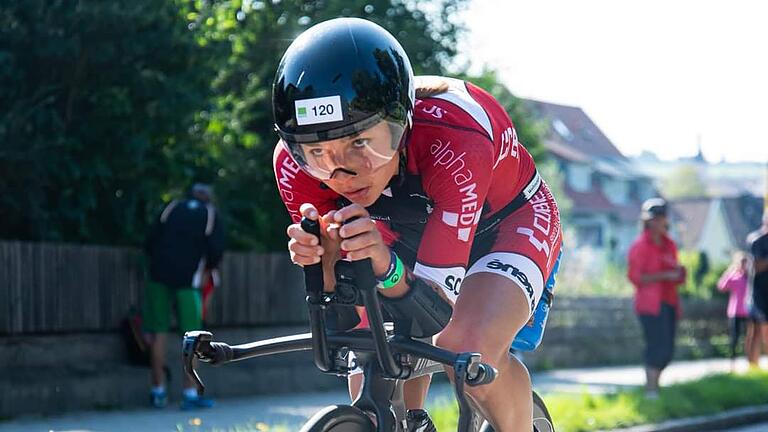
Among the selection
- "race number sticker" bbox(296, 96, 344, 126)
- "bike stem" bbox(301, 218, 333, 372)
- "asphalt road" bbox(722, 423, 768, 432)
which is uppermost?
"race number sticker" bbox(296, 96, 344, 126)

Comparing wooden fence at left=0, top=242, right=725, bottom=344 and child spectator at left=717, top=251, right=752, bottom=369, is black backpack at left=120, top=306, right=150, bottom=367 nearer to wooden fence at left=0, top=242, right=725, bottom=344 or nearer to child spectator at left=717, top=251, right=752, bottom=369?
wooden fence at left=0, top=242, right=725, bottom=344

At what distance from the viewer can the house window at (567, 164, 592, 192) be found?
75.9 meters

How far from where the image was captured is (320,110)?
368 centimetres

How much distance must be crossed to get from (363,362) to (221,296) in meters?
9.07

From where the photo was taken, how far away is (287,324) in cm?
1380

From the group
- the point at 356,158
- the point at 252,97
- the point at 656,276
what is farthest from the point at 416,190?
the point at 252,97

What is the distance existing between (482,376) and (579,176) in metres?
74.5

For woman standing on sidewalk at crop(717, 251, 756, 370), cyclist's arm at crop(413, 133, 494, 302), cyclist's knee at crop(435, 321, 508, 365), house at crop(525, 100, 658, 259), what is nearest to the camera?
cyclist's arm at crop(413, 133, 494, 302)

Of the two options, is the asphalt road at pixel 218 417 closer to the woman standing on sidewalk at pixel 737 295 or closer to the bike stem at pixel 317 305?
the bike stem at pixel 317 305

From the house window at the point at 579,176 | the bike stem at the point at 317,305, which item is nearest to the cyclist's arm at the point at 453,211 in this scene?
the bike stem at the point at 317,305

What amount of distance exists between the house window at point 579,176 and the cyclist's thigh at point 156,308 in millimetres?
65720

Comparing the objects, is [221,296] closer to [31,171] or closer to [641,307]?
[31,171]

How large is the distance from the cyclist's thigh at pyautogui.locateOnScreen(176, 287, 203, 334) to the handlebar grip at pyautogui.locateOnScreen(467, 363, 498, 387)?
25.3 feet

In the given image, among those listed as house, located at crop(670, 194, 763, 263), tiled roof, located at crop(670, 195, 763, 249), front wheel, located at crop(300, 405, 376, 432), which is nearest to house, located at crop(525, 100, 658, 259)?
tiled roof, located at crop(670, 195, 763, 249)
